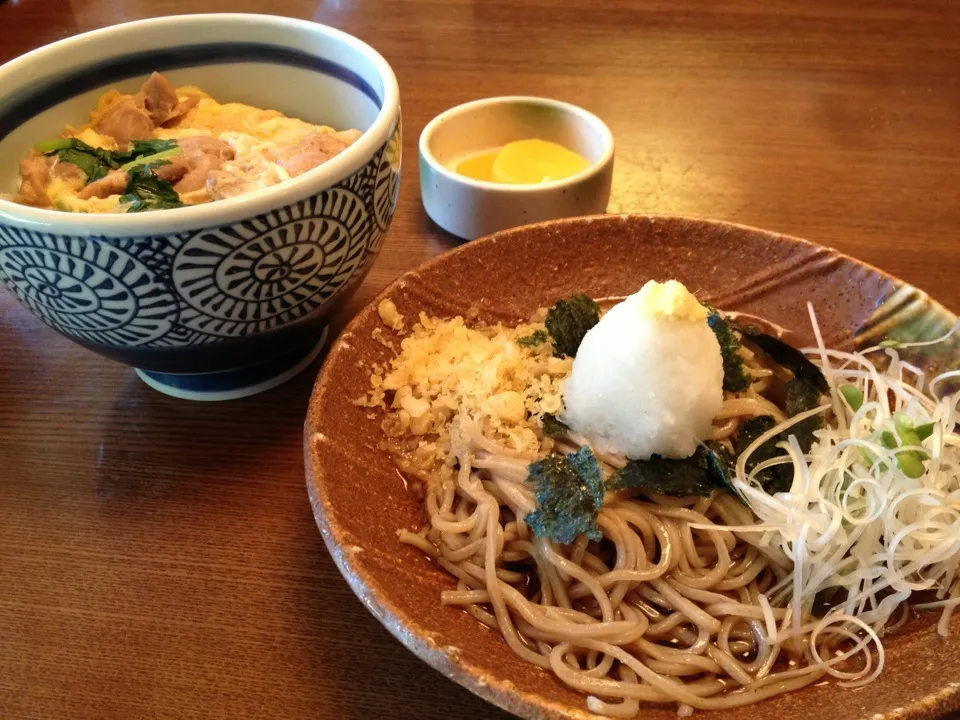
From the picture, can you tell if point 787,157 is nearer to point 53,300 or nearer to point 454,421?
point 454,421

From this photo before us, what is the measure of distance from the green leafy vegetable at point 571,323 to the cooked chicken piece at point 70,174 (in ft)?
2.88

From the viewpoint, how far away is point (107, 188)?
1.26m

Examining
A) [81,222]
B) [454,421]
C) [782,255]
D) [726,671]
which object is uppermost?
[81,222]

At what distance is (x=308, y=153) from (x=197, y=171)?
19 centimetres

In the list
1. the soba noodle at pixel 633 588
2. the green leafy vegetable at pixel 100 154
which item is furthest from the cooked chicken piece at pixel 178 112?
the soba noodle at pixel 633 588

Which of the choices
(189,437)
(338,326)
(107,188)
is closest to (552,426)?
(338,326)

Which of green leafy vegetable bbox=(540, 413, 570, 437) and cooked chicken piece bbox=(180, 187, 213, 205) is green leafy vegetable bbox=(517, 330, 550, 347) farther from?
cooked chicken piece bbox=(180, 187, 213, 205)

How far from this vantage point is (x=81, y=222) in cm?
101

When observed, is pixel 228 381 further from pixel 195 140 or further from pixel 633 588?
pixel 633 588

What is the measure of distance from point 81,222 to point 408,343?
0.57 meters

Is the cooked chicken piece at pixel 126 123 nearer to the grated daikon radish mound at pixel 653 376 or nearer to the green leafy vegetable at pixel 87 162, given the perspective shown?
the green leafy vegetable at pixel 87 162

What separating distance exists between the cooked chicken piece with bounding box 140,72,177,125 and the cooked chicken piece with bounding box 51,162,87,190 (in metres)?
0.19

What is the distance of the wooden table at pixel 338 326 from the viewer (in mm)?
1017

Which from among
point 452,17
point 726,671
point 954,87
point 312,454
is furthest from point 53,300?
point 954,87
